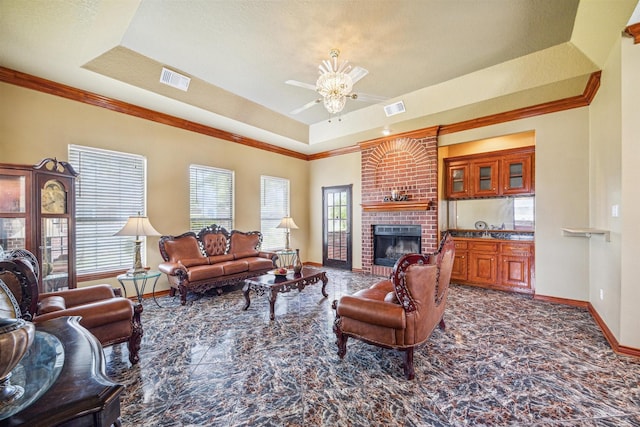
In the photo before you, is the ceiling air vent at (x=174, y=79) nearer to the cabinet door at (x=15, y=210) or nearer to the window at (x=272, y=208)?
the cabinet door at (x=15, y=210)

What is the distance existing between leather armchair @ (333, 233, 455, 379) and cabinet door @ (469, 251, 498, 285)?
297 cm

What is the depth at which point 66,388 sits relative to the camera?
0.83 m

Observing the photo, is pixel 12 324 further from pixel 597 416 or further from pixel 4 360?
pixel 597 416

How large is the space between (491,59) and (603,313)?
3407 mm

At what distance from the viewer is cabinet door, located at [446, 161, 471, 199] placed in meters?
5.53

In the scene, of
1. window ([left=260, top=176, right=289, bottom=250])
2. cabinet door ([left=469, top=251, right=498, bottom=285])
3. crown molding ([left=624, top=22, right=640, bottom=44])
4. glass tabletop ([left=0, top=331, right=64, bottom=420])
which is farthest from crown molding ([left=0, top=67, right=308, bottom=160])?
crown molding ([left=624, top=22, right=640, bottom=44])

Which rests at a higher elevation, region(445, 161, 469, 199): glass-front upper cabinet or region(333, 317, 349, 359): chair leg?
region(445, 161, 469, 199): glass-front upper cabinet

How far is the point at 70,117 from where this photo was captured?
152 inches

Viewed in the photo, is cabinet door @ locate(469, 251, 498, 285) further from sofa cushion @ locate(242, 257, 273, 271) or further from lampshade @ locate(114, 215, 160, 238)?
Result: lampshade @ locate(114, 215, 160, 238)

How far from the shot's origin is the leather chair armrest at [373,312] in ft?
7.37

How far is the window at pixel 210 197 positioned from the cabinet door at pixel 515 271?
530cm

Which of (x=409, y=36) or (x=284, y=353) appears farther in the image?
(x=409, y=36)

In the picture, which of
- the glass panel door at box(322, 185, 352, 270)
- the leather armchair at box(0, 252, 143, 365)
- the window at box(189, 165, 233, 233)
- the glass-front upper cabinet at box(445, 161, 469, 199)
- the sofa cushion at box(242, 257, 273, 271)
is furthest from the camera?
the glass panel door at box(322, 185, 352, 270)

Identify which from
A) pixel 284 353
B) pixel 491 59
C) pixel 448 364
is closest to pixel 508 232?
pixel 491 59
